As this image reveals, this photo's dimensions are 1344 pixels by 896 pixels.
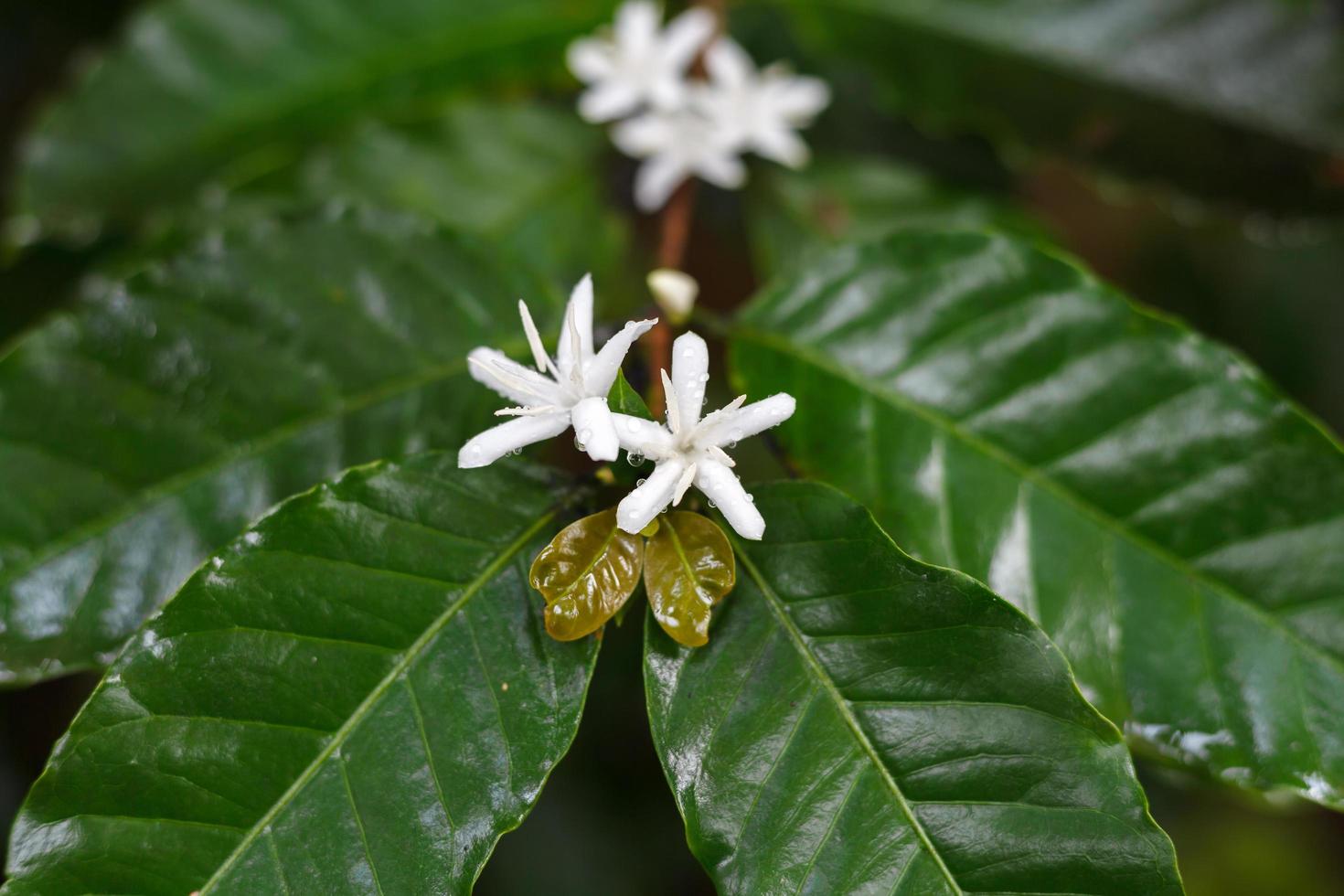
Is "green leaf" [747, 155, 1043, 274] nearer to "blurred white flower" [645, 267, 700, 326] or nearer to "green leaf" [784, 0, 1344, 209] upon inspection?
"green leaf" [784, 0, 1344, 209]

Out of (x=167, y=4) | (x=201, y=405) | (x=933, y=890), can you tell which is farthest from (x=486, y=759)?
(x=167, y=4)

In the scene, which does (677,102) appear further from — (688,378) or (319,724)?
(319,724)

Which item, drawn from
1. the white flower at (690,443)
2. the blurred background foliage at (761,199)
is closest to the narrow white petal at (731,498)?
the white flower at (690,443)

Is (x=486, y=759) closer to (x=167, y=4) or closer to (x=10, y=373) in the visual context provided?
(x=10, y=373)

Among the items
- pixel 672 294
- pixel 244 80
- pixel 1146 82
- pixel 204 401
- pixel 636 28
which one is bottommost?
pixel 672 294

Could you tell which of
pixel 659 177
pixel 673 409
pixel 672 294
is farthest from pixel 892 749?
pixel 659 177

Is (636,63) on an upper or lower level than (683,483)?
upper

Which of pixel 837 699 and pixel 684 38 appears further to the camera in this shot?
pixel 684 38

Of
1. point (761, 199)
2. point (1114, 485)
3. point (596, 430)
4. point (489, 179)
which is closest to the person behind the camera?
point (596, 430)
